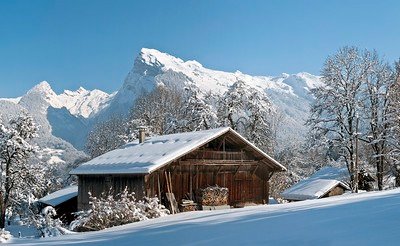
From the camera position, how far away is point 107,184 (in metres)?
26.5

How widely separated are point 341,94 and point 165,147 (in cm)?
1544

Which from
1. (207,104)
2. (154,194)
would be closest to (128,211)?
(154,194)

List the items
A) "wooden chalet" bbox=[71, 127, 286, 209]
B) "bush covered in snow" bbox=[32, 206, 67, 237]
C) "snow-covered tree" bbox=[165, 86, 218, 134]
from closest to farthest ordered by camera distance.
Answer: "bush covered in snow" bbox=[32, 206, 67, 237], "wooden chalet" bbox=[71, 127, 286, 209], "snow-covered tree" bbox=[165, 86, 218, 134]

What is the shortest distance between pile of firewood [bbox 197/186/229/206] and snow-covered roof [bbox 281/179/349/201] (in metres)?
13.3

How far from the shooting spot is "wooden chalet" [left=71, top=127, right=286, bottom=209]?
2450cm

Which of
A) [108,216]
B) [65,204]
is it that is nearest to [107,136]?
[65,204]

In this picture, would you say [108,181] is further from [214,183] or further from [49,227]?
[49,227]

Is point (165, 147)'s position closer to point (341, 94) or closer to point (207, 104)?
point (341, 94)

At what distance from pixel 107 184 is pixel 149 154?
318 cm

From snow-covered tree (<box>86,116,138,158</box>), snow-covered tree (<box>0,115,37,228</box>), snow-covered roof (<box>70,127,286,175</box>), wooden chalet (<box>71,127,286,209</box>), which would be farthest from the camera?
snow-covered tree (<box>86,116,138,158</box>)

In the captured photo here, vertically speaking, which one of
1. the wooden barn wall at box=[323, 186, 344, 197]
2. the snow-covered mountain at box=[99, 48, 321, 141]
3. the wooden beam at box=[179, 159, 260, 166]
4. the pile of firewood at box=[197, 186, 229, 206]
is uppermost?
the snow-covered mountain at box=[99, 48, 321, 141]

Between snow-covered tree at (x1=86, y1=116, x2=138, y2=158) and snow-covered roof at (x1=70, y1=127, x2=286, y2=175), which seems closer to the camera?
snow-covered roof at (x1=70, y1=127, x2=286, y2=175)

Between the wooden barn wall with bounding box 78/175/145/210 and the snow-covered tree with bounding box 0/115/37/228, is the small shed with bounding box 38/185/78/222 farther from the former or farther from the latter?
the wooden barn wall with bounding box 78/175/145/210

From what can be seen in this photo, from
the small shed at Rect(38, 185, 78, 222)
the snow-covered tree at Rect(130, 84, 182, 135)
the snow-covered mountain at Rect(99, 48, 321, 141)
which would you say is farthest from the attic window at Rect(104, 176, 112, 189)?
the snow-covered mountain at Rect(99, 48, 321, 141)
